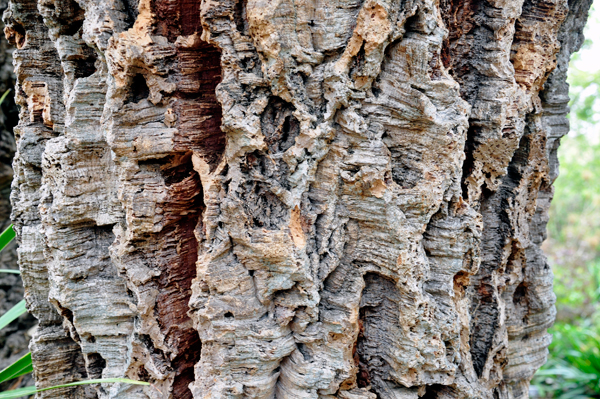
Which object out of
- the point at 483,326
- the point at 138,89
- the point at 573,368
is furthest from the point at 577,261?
the point at 138,89

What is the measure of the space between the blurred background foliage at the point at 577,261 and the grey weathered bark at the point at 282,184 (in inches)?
81.1

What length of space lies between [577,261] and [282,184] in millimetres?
5677

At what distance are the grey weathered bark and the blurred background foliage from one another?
2059mm

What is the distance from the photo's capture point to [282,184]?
121cm

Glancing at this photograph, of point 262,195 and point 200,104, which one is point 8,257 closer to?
point 200,104

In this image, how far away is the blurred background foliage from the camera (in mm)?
3574

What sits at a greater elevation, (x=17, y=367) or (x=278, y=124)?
(x=278, y=124)

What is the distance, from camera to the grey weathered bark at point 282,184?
3.83 ft

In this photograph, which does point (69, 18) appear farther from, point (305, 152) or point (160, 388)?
point (160, 388)

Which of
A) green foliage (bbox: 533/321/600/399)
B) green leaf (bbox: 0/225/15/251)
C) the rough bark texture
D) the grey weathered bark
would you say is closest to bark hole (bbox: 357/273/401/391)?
the grey weathered bark

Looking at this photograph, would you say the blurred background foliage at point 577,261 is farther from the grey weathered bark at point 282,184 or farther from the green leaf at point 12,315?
the green leaf at point 12,315

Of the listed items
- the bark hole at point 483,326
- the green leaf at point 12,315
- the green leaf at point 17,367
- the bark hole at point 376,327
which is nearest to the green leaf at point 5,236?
the green leaf at point 12,315

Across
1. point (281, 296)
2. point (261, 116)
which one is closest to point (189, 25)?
point (261, 116)

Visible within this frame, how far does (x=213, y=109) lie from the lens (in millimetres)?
1311
